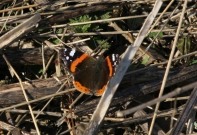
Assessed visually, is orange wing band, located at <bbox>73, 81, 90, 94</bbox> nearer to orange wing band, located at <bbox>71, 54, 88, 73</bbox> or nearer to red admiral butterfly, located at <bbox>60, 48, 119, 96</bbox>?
red admiral butterfly, located at <bbox>60, 48, 119, 96</bbox>

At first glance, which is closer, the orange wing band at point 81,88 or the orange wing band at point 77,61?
the orange wing band at point 81,88

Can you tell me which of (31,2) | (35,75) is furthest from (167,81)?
(31,2)

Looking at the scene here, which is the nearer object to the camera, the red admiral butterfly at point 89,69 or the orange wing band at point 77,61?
the red admiral butterfly at point 89,69

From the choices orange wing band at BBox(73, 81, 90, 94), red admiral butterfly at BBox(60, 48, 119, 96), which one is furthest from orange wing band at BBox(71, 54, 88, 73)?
orange wing band at BBox(73, 81, 90, 94)

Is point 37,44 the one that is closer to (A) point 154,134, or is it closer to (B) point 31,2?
(B) point 31,2

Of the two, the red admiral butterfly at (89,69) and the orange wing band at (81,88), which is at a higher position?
the red admiral butterfly at (89,69)

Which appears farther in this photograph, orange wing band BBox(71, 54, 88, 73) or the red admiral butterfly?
orange wing band BBox(71, 54, 88, 73)

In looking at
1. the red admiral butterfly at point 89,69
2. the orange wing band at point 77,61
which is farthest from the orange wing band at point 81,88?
the orange wing band at point 77,61

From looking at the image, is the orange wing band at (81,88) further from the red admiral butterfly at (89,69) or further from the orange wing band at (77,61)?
the orange wing band at (77,61)

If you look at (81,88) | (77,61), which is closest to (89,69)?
(77,61)
